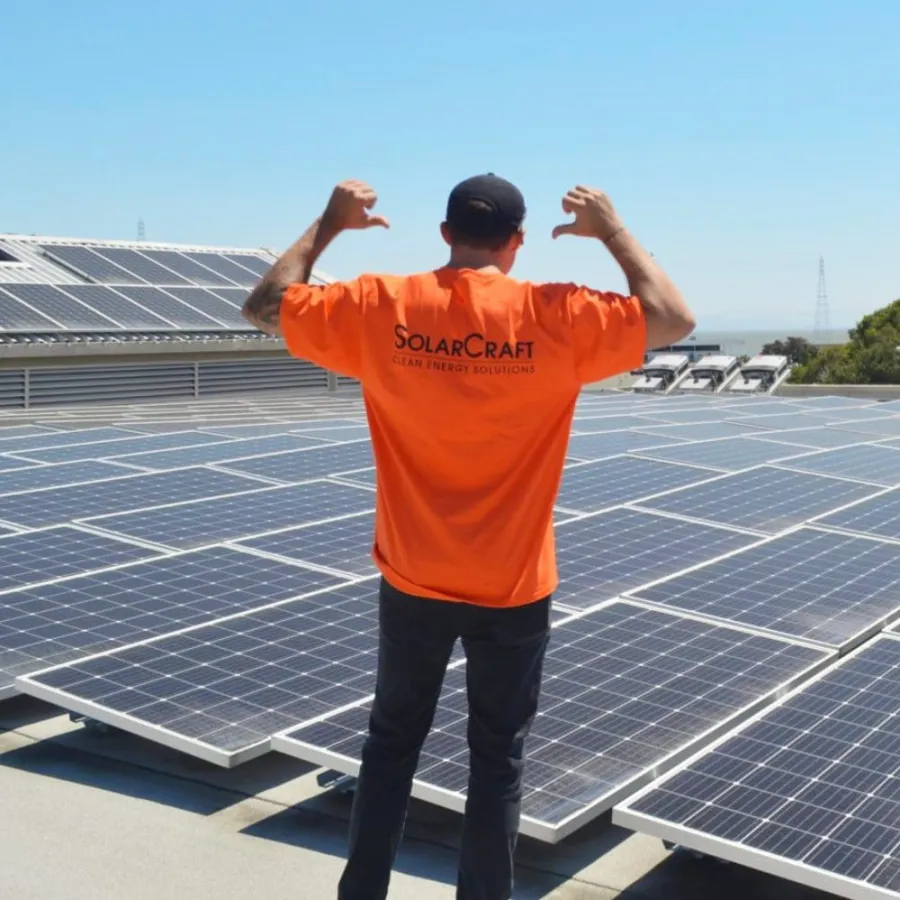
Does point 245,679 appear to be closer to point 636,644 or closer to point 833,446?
point 636,644

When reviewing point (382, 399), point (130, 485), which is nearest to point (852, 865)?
point (382, 399)

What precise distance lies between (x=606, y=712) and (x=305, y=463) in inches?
359

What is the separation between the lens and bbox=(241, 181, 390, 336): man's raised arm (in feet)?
12.9

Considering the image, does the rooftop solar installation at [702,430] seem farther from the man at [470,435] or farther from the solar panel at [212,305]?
the man at [470,435]

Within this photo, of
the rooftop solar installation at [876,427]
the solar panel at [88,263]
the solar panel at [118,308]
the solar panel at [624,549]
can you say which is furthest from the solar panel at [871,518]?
the solar panel at [88,263]

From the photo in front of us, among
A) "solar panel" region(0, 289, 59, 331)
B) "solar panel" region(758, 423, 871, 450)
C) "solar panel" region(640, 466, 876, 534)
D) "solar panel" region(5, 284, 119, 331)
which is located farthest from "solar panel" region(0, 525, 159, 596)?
"solar panel" region(5, 284, 119, 331)

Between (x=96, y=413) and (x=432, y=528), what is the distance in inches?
747

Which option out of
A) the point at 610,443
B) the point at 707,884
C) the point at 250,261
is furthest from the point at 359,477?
the point at 250,261

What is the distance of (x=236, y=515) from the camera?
460 inches

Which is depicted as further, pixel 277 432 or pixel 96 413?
pixel 96 413

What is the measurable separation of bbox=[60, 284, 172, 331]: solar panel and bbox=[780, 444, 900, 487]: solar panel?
13.1m

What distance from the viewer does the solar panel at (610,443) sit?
16297 mm

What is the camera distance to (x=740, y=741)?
6.04m

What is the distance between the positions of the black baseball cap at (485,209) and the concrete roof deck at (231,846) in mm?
2858
